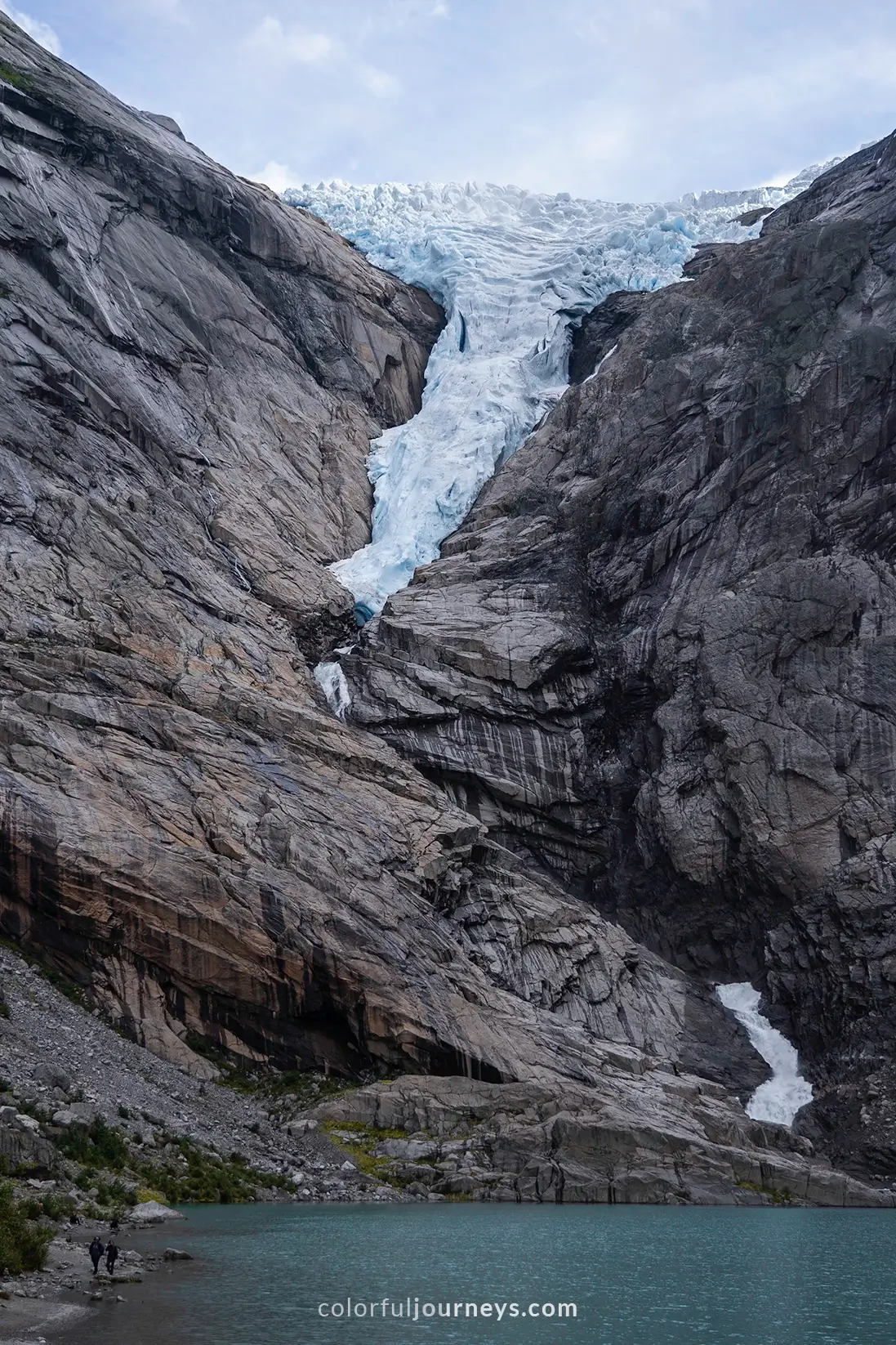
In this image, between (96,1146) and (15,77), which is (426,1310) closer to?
(96,1146)

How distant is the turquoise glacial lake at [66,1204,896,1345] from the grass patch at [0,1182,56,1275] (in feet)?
6.47

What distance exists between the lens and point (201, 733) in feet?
192

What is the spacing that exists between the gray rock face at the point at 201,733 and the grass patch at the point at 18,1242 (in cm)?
2365

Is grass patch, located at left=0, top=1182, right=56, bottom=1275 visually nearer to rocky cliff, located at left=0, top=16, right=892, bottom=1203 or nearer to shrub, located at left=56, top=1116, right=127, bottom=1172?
shrub, located at left=56, top=1116, right=127, bottom=1172

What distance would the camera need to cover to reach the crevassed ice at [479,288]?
3565 inches

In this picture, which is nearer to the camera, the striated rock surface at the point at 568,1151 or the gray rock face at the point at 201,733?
the striated rock surface at the point at 568,1151

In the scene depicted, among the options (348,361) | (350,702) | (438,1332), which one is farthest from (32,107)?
(438,1332)

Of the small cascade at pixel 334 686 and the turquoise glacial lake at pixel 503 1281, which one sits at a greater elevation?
the small cascade at pixel 334 686

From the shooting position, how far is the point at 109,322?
80.4 m

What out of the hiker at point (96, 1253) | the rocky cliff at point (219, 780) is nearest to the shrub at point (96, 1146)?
the hiker at point (96, 1253)

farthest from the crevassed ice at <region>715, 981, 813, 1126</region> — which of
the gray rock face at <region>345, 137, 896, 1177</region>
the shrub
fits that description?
the shrub

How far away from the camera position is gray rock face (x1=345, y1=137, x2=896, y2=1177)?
2486 inches

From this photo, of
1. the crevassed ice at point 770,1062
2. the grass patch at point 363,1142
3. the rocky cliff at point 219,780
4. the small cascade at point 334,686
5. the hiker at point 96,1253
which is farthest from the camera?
the small cascade at point 334,686

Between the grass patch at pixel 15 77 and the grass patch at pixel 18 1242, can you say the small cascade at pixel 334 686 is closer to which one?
the grass patch at pixel 18 1242
